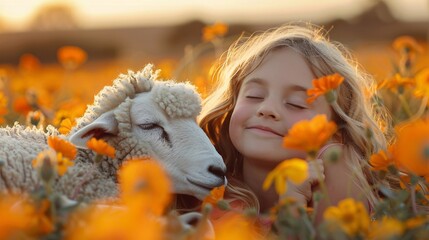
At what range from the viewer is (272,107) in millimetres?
3184

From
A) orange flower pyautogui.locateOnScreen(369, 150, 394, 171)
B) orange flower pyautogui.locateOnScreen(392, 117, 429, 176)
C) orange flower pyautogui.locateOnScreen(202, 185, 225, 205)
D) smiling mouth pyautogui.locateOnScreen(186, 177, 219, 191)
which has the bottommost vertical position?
orange flower pyautogui.locateOnScreen(202, 185, 225, 205)

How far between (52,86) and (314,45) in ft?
9.76

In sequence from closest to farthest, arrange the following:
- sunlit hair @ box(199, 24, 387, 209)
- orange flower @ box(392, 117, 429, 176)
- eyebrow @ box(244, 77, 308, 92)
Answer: orange flower @ box(392, 117, 429, 176) < eyebrow @ box(244, 77, 308, 92) < sunlit hair @ box(199, 24, 387, 209)

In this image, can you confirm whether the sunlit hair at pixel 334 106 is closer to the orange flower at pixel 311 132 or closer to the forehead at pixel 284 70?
the forehead at pixel 284 70

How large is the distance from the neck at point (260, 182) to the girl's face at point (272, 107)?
1.2 inches

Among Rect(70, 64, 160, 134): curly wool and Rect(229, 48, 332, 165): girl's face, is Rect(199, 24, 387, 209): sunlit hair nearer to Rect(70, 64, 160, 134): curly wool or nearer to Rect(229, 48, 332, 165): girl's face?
Rect(229, 48, 332, 165): girl's face

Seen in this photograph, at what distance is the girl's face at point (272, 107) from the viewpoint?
3176mm

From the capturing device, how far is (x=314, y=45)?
11.8 ft

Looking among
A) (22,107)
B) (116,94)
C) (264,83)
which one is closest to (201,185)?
(116,94)

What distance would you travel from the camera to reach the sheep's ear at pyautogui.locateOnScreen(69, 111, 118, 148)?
109 inches

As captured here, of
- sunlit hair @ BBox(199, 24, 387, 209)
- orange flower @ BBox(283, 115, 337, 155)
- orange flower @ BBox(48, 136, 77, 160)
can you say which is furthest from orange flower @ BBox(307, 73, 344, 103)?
orange flower @ BBox(48, 136, 77, 160)

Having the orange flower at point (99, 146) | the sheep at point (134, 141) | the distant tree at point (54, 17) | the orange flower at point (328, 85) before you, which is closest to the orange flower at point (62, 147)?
the orange flower at point (99, 146)

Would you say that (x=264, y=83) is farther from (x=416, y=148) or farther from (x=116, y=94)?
(x=416, y=148)

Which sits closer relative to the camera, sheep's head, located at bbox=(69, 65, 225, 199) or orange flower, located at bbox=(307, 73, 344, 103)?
orange flower, located at bbox=(307, 73, 344, 103)
